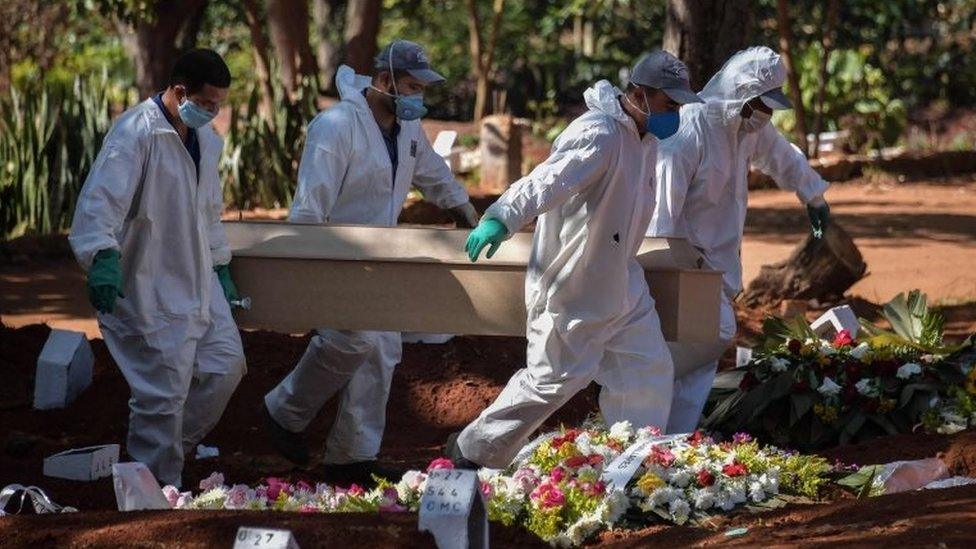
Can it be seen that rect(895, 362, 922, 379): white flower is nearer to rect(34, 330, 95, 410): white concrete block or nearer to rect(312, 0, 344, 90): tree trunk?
rect(34, 330, 95, 410): white concrete block

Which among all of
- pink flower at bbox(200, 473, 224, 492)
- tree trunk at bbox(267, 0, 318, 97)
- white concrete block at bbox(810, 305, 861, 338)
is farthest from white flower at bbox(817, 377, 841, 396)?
tree trunk at bbox(267, 0, 318, 97)

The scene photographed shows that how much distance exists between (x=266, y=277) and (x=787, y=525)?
2.24 metres

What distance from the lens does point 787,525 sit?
5.06 m

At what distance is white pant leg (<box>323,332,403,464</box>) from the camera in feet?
23.0

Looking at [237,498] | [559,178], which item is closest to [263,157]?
[559,178]

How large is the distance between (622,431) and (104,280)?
1795 millimetres

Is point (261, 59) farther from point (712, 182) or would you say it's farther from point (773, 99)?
point (773, 99)

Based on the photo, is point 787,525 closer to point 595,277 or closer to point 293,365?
point 595,277

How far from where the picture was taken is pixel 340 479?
277 inches

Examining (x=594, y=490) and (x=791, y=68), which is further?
(x=791, y=68)

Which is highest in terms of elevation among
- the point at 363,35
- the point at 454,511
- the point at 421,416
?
the point at 363,35

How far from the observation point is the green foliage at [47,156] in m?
13.1

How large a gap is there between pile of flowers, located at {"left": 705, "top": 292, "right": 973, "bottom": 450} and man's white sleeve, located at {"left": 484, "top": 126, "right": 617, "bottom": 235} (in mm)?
1609

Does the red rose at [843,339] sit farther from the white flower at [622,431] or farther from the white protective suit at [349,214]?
the white protective suit at [349,214]
